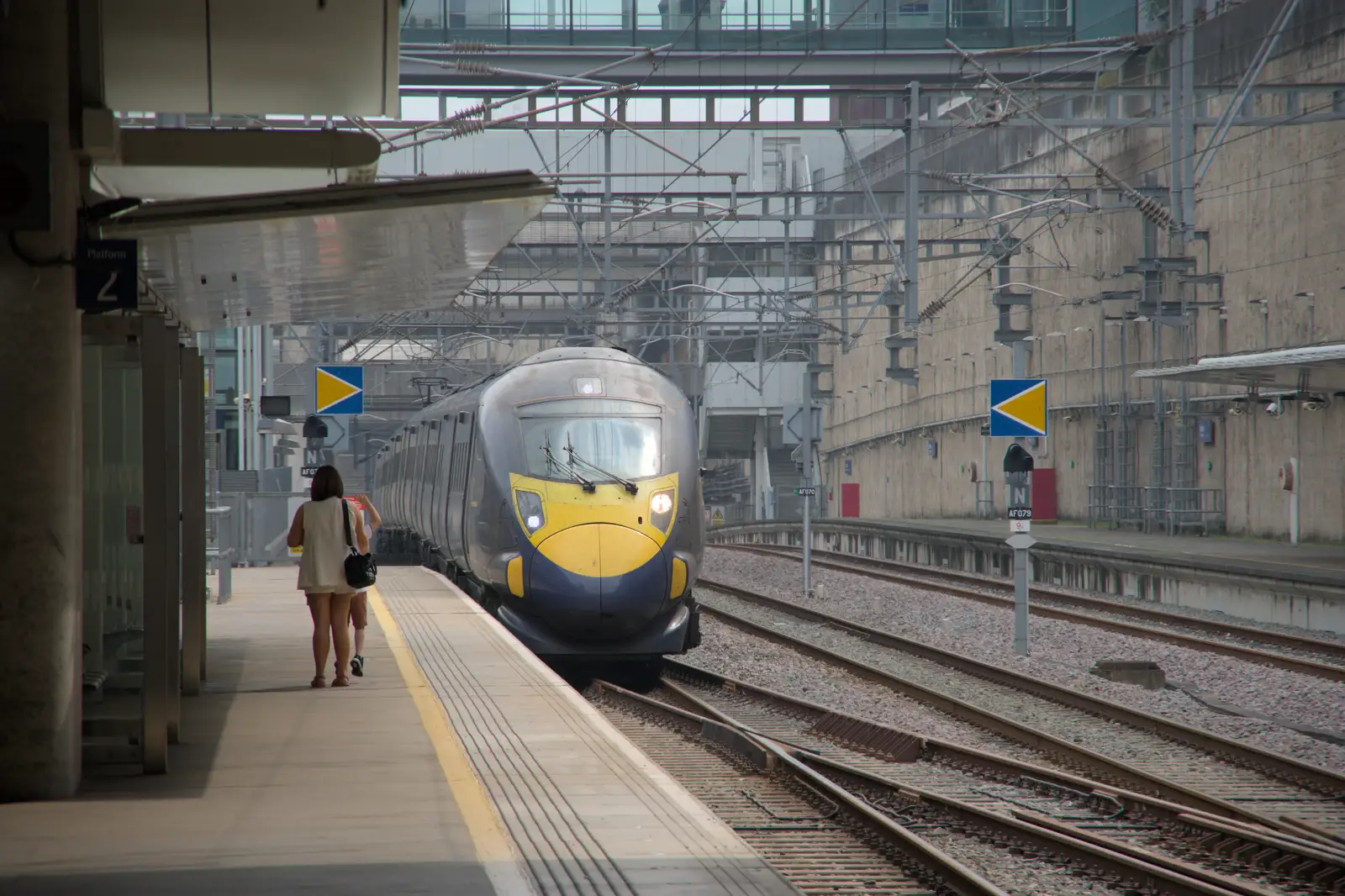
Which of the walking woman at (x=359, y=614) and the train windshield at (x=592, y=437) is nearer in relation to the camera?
the walking woman at (x=359, y=614)

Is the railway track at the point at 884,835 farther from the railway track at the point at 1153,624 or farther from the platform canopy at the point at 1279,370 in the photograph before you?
the platform canopy at the point at 1279,370

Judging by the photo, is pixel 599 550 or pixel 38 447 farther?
pixel 599 550

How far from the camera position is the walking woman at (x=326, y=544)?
10.5m

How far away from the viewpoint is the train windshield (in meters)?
14.4

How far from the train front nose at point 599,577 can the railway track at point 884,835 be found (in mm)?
2767

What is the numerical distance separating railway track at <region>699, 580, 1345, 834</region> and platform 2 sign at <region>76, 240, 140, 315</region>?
6434mm

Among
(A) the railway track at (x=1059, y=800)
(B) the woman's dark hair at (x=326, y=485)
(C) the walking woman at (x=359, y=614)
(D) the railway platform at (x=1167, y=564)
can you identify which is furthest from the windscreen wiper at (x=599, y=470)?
(D) the railway platform at (x=1167, y=564)

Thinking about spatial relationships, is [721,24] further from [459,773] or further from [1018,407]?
[459,773]

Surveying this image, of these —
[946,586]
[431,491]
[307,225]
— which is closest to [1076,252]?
[946,586]

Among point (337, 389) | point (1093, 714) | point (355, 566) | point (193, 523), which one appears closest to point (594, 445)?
point (355, 566)

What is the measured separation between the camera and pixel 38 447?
678 centimetres

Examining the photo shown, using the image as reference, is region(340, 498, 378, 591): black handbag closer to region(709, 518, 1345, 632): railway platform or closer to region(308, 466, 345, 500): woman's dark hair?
region(308, 466, 345, 500): woman's dark hair

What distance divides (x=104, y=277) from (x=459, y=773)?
2.88m

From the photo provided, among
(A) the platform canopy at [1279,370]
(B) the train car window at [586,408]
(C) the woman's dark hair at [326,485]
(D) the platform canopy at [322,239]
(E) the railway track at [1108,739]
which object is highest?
(A) the platform canopy at [1279,370]
